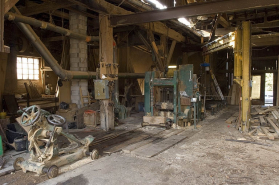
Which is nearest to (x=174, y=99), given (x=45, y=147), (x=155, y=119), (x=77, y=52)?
(x=155, y=119)

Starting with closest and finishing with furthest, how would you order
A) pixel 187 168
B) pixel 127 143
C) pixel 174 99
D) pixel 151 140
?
pixel 187 168
pixel 127 143
pixel 151 140
pixel 174 99

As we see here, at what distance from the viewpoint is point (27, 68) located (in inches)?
516

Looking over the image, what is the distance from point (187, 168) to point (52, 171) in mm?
2651

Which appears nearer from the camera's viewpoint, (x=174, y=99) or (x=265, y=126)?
(x=265, y=126)

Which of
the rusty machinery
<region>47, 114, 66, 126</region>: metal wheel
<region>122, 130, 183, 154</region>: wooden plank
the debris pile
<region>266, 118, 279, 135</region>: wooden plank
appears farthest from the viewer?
<region>266, 118, 279, 135</region>: wooden plank

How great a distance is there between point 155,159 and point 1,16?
14.6 feet

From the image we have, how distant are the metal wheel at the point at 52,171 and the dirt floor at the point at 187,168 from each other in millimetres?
96

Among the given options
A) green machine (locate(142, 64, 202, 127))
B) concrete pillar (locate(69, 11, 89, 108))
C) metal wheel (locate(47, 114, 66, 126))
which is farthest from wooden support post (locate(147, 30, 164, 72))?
metal wheel (locate(47, 114, 66, 126))

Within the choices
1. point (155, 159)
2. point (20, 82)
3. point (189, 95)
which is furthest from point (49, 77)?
point (155, 159)

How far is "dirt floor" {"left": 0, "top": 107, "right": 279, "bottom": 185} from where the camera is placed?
4.40m

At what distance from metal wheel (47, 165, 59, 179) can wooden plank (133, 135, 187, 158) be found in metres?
1.91

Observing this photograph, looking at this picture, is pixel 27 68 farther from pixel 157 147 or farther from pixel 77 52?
pixel 157 147

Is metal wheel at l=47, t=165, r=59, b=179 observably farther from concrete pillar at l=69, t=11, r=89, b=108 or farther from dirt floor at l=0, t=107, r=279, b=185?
concrete pillar at l=69, t=11, r=89, b=108

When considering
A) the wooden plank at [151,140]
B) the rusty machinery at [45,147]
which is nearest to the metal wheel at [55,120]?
the rusty machinery at [45,147]
